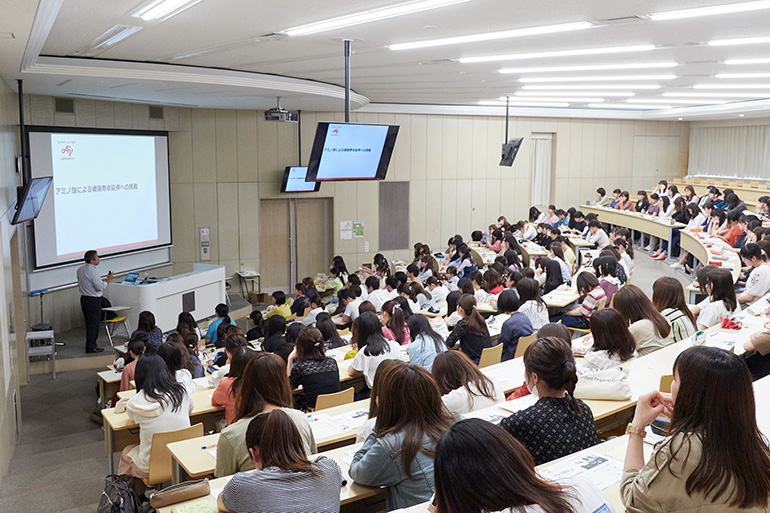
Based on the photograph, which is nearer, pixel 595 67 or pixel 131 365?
pixel 131 365

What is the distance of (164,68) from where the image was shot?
25.7 ft

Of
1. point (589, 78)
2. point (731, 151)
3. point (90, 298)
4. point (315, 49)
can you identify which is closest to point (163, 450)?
point (315, 49)

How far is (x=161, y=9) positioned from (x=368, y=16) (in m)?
1.56

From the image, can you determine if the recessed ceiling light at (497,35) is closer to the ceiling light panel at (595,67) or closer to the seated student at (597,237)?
the ceiling light panel at (595,67)

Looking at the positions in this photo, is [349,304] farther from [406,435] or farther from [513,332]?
[406,435]

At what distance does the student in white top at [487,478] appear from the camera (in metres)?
1.75

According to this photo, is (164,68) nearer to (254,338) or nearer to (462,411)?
(254,338)

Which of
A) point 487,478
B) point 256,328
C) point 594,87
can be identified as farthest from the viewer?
point 594,87

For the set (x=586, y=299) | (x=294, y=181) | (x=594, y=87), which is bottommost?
(x=586, y=299)

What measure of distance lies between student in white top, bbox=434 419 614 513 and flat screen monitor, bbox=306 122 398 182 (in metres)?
5.23

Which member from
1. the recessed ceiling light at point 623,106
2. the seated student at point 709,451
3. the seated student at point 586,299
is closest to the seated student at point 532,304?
the seated student at point 586,299

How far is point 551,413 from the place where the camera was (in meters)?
3.07

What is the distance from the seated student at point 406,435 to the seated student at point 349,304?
590 cm

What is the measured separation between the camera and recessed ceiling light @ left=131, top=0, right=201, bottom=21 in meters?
4.80
